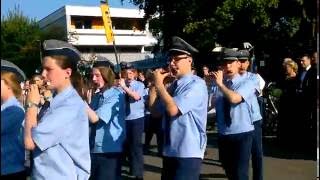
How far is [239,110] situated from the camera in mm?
5680

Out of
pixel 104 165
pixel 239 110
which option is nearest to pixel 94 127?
pixel 104 165

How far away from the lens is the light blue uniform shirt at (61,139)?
3.36m

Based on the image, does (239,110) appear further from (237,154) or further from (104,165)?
(104,165)

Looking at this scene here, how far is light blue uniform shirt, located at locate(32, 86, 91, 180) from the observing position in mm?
3355

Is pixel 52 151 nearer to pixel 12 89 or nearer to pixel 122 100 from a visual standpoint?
pixel 12 89

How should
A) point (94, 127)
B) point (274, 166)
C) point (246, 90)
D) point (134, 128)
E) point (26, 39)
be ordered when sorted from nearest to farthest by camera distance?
point (94, 127), point (246, 90), point (134, 128), point (274, 166), point (26, 39)

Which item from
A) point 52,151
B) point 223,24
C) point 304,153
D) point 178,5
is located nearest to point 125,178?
point 304,153

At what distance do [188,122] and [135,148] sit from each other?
11.5 ft

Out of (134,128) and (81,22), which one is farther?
(81,22)

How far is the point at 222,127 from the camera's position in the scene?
579 centimetres

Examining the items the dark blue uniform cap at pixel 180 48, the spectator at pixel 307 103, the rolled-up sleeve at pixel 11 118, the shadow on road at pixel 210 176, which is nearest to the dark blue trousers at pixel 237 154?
the dark blue uniform cap at pixel 180 48

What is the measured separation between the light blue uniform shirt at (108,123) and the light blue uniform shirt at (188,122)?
100 cm

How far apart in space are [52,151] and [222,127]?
2.71 metres

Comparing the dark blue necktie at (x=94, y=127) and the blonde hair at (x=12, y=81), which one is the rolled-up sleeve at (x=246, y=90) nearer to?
the dark blue necktie at (x=94, y=127)
